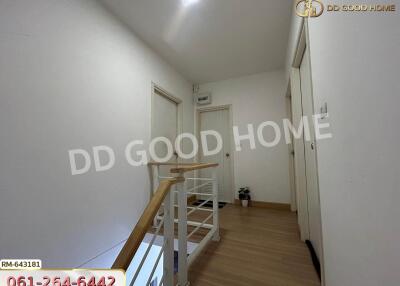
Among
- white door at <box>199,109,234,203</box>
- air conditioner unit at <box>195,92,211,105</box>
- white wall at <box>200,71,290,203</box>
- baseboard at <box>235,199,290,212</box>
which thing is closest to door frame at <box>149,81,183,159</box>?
air conditioner unit at <box>195,92,211,105</box>

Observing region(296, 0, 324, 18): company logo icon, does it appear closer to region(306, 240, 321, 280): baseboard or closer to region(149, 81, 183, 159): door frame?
region(306, 240, 321, 280): baseboard

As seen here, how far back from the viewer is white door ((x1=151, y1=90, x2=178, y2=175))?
2.73 m

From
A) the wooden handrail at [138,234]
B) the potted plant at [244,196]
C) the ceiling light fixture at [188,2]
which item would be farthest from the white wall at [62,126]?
the potted plant at [244,196]

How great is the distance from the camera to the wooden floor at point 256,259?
1310 mm

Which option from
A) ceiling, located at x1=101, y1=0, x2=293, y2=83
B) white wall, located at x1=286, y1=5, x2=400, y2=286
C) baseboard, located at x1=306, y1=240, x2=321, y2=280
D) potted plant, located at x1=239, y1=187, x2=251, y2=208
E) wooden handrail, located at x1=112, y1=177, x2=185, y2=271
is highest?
ceiling, located at x1=101, y1=0, x2=293, y2=83

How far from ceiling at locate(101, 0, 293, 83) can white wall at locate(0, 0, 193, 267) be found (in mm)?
362

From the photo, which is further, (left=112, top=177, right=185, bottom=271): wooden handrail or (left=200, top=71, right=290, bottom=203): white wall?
(left=200, top=71, right=290, bottom=203): white wall

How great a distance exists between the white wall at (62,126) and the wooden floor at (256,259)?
109 cm

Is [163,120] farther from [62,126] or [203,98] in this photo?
[62,126]

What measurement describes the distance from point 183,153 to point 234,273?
7.38 ft

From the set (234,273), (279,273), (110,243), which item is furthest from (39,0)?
(279,273)

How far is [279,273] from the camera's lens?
1.37 m

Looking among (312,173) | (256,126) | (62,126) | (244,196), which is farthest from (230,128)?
(62,126)

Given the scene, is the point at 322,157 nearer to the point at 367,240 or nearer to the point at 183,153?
the point at 367,240
